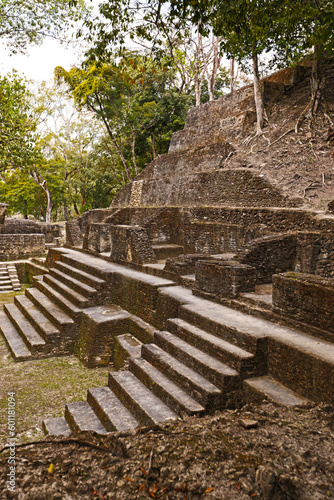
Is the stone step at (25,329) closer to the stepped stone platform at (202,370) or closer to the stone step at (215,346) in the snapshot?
the stepped stone platform at (202,370)

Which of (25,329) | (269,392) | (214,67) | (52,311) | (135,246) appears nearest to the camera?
(269,392)

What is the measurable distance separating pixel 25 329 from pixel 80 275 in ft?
6.68

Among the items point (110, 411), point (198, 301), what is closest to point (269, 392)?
point (110, 411)

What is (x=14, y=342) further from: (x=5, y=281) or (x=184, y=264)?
(x=5, y=281)

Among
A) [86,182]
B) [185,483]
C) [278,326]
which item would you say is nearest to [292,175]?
[278,326]

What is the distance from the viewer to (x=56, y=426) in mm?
4891

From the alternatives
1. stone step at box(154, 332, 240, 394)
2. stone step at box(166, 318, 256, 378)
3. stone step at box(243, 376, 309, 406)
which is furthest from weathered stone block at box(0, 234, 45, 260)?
stone step at box(243, 376, 309, 406)

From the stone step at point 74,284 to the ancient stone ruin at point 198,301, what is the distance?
4 cm

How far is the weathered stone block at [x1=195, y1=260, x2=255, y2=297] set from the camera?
20.4ft

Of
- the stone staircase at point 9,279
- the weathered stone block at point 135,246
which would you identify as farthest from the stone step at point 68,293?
the stone staircase at point 9,279

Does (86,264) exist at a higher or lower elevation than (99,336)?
higher

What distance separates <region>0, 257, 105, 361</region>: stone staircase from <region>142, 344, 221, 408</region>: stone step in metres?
3.04

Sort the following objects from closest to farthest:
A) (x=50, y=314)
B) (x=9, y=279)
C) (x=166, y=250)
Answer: (x=50, y=314) → (x=166, y=250) → (x=9, y=279)

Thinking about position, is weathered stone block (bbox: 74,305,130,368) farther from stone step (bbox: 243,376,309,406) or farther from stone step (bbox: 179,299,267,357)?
stone step (bbox: 243,376,309,406)
